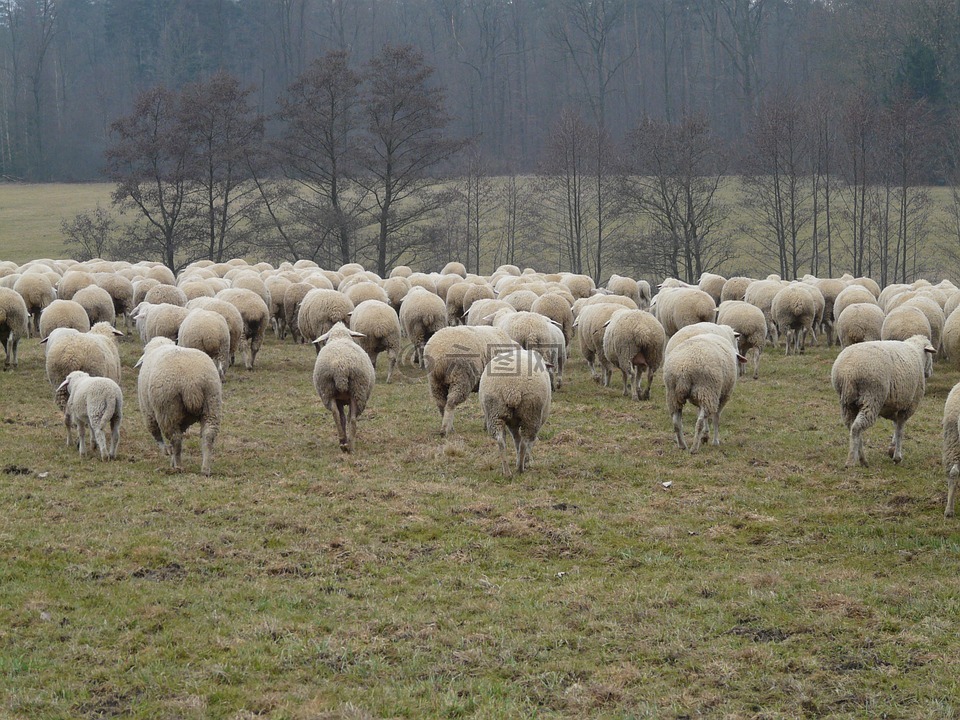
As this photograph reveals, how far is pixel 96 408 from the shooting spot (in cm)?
1177

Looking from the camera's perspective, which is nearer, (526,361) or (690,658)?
(690,658)

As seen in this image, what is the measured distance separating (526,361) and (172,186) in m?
32.9

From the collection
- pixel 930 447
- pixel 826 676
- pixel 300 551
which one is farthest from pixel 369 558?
pixel 930 447

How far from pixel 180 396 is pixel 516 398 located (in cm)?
390

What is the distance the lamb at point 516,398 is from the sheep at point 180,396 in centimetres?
323

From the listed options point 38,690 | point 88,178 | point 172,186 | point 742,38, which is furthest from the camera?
point 88,178

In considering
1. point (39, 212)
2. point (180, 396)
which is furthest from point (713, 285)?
point (39, 212)

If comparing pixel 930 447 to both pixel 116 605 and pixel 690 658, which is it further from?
pixel 116 605

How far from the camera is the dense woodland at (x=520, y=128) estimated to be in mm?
39250

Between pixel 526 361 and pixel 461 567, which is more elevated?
pixel 526 361

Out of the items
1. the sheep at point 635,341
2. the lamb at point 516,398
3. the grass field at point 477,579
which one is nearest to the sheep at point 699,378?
the grass field at point 477,579

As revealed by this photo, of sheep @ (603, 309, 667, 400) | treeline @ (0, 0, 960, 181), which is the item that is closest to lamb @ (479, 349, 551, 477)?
sheep @ (603, 309, 667, 400)

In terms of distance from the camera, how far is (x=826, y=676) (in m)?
6.31

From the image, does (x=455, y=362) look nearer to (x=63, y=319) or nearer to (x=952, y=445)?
(x=952, y=445)
